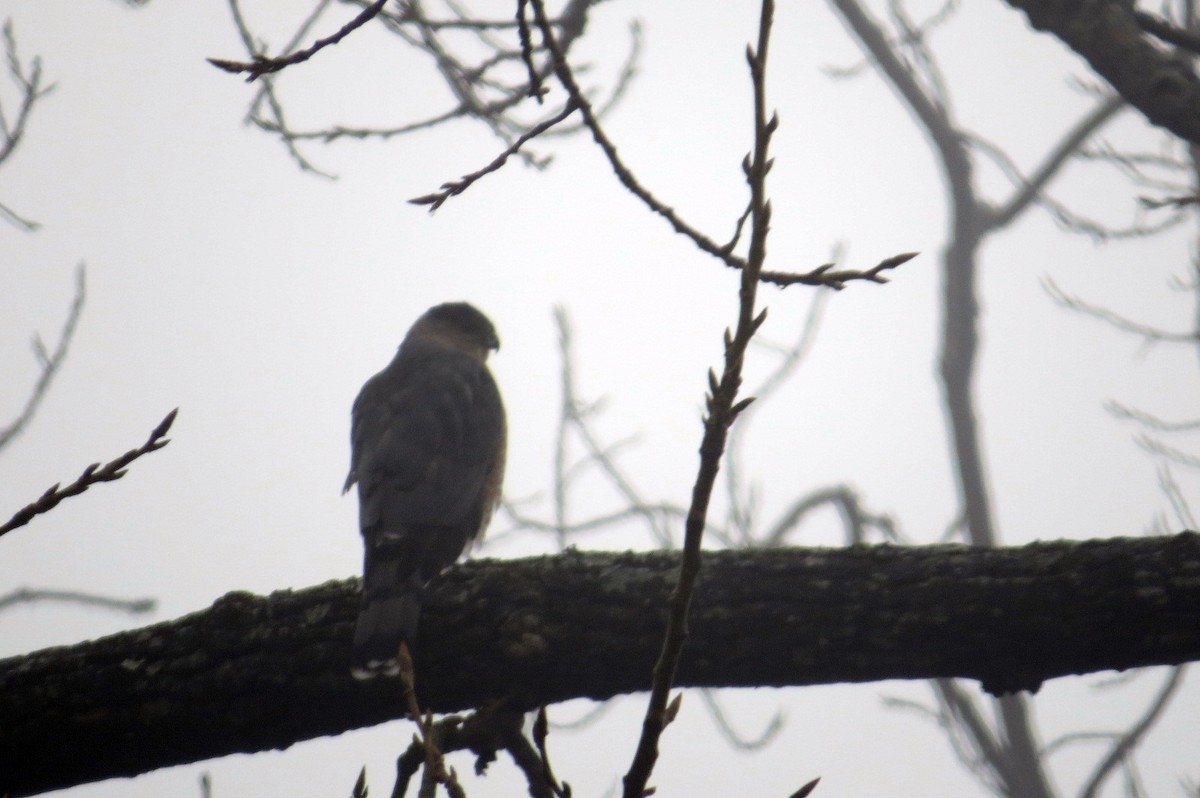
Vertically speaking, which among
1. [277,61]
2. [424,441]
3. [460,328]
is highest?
[460,328]

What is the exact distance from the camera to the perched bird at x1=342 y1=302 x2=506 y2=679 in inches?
113

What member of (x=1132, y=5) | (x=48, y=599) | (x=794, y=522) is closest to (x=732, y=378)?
(x=1132, y=5)

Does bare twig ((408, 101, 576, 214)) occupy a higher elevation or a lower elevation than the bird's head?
lower

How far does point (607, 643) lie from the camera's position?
2713 mm

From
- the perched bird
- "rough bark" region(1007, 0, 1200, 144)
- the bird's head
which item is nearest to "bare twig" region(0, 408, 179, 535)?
the perched bird

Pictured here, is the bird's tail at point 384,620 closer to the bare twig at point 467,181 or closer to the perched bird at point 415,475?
the perched bird at point 415,475

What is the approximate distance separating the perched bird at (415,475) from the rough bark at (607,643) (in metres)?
0.12

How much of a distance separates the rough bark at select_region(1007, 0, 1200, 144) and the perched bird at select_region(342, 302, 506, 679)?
2231 mm

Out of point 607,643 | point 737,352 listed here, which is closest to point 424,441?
point 607,643

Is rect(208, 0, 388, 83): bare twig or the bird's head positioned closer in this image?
rect(208, 0, 388, 83): bare twig

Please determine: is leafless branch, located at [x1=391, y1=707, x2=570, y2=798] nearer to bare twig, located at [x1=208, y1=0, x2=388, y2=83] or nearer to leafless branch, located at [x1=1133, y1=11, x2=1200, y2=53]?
bare twig, located at [x1=208, y1=0, x2=388, y2=83]

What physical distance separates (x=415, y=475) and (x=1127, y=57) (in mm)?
2415

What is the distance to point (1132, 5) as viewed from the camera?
11.2 feet

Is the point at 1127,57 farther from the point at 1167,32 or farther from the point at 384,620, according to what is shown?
the point at 384,620
